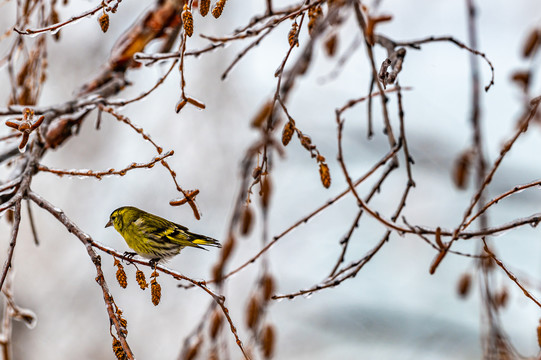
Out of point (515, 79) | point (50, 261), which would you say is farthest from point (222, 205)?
point (515, 79)

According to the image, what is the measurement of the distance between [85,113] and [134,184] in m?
1.81

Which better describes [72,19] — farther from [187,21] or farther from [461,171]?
[461,171]

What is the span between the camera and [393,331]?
409 cm

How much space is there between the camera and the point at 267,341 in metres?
1.42

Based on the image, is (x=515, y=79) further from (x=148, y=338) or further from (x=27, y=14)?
(x=148, y=338)

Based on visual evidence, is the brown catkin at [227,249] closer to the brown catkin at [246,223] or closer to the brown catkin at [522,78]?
the brown catkin at [246,223]

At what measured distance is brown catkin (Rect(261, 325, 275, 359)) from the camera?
55.6 inches

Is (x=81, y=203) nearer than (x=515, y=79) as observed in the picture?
No

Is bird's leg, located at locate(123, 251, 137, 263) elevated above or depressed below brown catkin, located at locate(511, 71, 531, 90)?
below

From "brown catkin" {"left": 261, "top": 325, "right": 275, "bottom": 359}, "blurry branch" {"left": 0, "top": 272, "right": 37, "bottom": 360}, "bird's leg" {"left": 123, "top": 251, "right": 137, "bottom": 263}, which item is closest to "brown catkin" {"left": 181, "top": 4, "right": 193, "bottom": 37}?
"bird's leg" {"left": 123, "top": 251, "right": 137, "bottom": 263}

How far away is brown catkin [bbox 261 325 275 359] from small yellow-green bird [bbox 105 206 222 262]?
740 mm

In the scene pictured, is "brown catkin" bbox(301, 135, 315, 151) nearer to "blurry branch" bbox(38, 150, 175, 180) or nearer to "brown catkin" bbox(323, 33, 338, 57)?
"blurry branch" bbox(38, 150, 175, 180)

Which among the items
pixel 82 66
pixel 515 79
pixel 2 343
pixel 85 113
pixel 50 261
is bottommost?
pixel 2 343

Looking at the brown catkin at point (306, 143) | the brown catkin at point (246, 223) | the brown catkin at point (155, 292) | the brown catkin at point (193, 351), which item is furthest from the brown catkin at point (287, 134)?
the brown catkin at point (193, 351)
